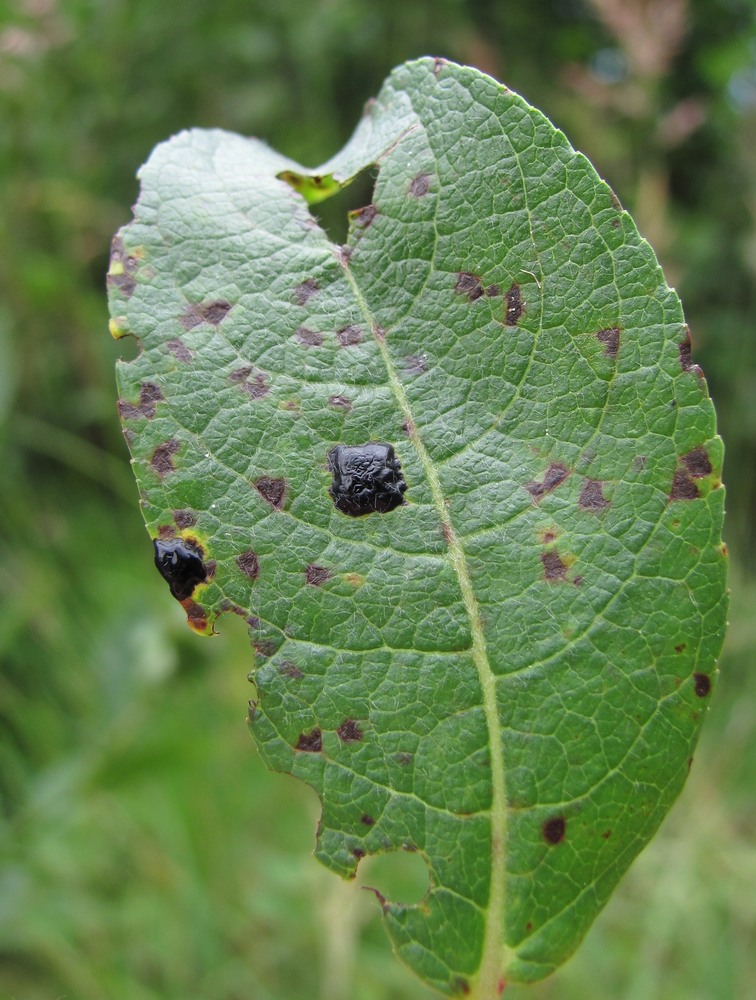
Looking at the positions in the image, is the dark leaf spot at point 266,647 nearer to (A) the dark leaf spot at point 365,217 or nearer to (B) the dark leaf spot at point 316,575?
(B) the dark leaf spot at point 316,575

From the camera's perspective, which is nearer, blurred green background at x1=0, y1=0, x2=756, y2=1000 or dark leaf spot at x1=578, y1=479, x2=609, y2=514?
dark leaf spot at x1=578, y1=479, x2=609, y2=514

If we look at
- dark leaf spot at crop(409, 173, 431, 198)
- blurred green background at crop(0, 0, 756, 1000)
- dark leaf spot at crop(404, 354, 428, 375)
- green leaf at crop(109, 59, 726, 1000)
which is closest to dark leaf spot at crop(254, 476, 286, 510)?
green leaf at crop(109, 59, 726, 1000)

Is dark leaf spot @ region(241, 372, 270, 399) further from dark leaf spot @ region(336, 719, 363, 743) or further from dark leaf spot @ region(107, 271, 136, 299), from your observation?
dark leaf spot @ region(336, 719, 363, 743)

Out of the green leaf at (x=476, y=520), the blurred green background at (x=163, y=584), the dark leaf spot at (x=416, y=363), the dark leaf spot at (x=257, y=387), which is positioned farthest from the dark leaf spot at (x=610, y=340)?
the blurred green background at (x=163, y=584)

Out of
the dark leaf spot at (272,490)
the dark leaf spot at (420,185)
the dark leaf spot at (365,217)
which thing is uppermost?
the dark leaf spot at (420,185)

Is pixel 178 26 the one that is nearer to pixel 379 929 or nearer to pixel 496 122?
pixel 496 122

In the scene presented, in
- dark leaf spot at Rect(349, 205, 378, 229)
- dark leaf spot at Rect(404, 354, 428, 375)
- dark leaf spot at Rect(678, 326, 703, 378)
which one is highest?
dark leaf spot at Rect(349, 205, 378, 229)
